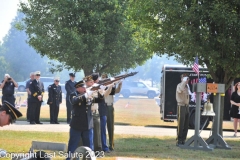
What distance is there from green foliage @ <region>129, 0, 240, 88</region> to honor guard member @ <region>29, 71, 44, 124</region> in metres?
6.47

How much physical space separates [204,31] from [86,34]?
14.5 m

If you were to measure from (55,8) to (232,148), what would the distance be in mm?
17208

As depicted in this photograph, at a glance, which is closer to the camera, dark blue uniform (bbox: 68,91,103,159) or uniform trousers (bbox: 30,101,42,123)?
dark blue uniform (bbox: 68,91,103,159)

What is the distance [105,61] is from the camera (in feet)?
110

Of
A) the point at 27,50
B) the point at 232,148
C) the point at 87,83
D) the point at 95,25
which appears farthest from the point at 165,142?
the point at 27,50

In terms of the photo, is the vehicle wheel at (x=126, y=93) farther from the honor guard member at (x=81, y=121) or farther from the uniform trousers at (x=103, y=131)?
the honor guard member at (x=81, y=121)

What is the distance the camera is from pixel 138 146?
17047mm

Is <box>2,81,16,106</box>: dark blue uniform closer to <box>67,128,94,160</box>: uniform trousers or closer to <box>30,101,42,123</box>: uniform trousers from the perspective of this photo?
<box>30,101,42,123</box>: uniform trousers

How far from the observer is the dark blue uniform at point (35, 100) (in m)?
24.2

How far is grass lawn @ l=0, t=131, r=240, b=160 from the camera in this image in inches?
582

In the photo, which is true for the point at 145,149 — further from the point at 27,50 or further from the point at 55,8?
the point at 27,50

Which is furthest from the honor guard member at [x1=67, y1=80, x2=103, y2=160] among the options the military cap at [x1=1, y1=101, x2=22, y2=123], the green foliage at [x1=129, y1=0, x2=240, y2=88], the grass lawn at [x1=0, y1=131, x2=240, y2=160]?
the green foliage at [x1=129, y1=0, x2=240, y2=88]

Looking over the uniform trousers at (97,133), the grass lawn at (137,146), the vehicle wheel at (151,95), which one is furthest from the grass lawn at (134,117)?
the vehicle wheel at (151,95)

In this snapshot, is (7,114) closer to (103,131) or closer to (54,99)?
(103,131)
